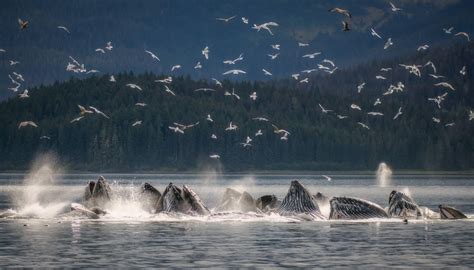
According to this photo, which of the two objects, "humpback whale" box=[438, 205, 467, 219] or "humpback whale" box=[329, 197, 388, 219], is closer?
"humpback whale" box=[329, 197, 388, 219]

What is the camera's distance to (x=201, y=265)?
36719 millimetres

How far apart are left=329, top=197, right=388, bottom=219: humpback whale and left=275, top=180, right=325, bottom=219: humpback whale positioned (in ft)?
3.11

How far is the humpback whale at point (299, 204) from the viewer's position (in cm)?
5934

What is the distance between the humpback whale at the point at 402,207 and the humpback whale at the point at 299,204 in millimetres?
4757

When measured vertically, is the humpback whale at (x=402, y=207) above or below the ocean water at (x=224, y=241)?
above

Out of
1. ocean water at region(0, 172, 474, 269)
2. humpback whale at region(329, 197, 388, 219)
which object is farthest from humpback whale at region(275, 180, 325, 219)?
ocean water at region(0, 172, 474, 269)

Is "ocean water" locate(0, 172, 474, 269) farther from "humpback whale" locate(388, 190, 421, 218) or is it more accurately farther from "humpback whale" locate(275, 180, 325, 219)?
"humpback whale" locate(388, 190, 421, 218)

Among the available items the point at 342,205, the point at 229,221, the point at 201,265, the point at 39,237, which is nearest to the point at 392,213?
the point at 342,205

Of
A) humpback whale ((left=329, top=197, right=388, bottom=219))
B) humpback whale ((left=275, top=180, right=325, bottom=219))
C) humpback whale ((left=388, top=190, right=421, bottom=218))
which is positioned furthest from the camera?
humpback whale ((left=388, top=190, right=421, bottom=218))

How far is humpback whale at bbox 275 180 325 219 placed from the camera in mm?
59344

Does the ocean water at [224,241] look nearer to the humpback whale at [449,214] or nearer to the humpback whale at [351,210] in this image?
the humpback whale at [449,214]

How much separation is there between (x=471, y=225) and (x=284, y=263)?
21.3 m

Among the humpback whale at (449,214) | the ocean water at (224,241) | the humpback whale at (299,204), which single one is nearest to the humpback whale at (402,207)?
the humpback whale at (449,214)

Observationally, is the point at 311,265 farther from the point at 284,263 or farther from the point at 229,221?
the point at 229,221
